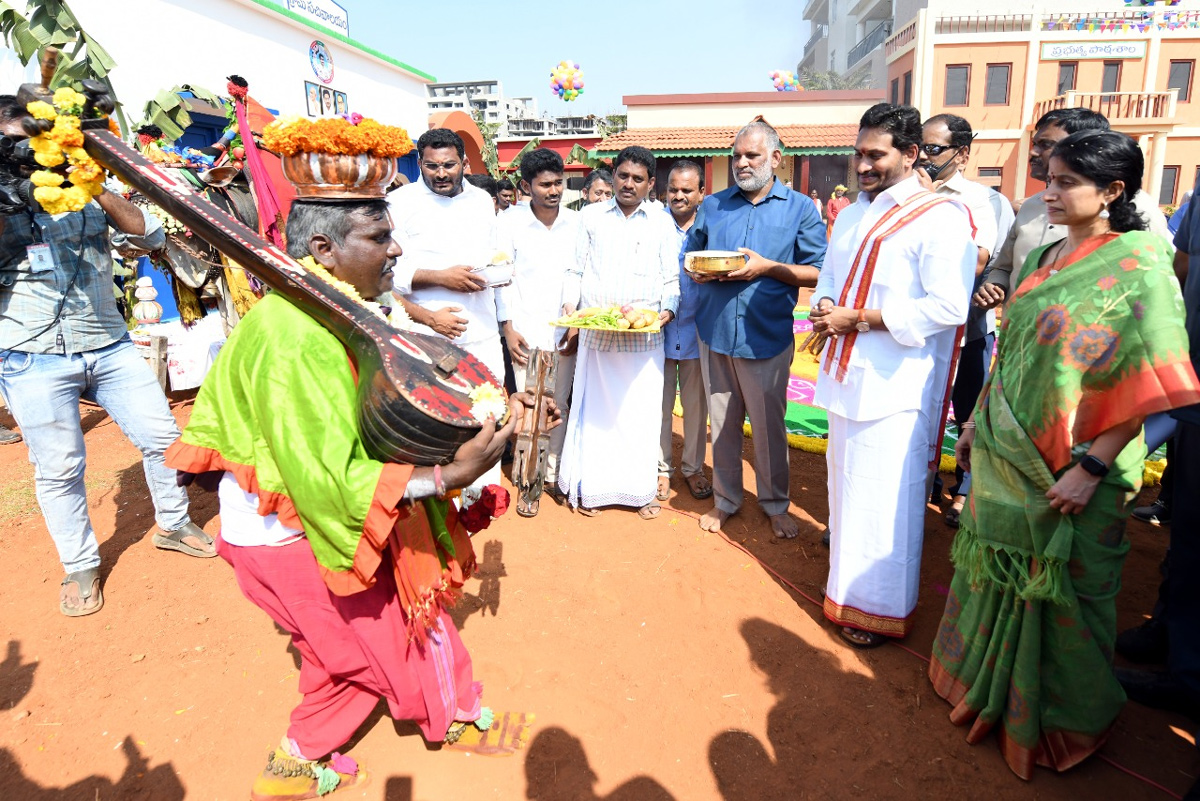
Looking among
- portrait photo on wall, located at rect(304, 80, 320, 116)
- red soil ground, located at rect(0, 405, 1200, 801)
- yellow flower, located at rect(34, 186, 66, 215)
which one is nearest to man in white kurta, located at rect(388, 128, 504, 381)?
red soil ground, located at rect(0, 405, 1200, 801)

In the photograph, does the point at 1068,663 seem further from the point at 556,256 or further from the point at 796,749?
the point at 556,256

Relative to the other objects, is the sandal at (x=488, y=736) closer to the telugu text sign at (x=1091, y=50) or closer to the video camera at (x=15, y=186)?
the video camera at (x=15, y=186)

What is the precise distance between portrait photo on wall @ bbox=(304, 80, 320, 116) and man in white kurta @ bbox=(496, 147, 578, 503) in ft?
37.5

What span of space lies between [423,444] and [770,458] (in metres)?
3.01

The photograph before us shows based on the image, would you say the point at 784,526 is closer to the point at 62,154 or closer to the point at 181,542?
the point at 181,542

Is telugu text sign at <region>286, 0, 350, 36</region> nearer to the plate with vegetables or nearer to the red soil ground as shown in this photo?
the plate with vegetables

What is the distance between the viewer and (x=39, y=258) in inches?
134

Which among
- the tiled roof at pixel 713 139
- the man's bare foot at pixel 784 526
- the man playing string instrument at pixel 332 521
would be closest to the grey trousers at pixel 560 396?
the man's bare foot at pixel 784 526

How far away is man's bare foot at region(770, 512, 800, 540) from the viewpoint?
14.6ft

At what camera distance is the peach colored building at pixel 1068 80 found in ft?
76.1

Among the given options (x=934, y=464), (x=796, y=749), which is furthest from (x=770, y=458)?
(x=796, y=749)

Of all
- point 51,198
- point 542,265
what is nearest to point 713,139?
point 542,265

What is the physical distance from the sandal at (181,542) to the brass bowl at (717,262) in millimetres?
3460

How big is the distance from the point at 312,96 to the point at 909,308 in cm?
1500
